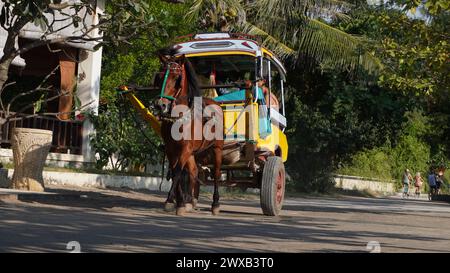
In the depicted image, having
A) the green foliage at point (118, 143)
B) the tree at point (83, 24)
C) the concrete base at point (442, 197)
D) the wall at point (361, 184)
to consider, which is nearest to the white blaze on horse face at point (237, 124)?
the tree at point (83, 24)

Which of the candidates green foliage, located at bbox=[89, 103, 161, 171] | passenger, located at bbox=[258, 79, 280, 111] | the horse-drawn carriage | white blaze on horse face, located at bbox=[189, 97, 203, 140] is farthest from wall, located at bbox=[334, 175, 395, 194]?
white blaze on horse face, located at bbox=[189, 97, 203, 140]

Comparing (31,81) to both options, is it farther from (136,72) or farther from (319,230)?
(319,230)

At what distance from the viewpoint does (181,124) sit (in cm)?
1433

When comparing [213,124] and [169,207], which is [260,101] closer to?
[213,124]

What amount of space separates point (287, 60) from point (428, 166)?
2459cm

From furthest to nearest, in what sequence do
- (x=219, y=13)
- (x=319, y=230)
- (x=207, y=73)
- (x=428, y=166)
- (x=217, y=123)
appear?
(x=428, y=166) < (x=219, y=13) < (x=207, y=73) < (x=217, y=123) < (x=319, y=230)

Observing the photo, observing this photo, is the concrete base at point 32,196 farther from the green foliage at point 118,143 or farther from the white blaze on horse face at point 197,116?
the green foliage at point 118,143

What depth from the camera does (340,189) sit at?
40281mm

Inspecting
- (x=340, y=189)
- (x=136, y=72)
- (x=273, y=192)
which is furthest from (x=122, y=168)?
(x=340, y=189)

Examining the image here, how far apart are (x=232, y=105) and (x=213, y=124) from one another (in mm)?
728

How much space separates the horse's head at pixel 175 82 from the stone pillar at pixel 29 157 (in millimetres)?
5399

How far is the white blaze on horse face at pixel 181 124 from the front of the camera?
46.6 feet

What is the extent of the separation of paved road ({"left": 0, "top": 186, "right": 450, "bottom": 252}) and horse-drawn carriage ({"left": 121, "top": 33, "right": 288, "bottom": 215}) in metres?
0.75

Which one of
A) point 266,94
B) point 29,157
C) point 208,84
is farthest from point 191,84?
point 29,157
